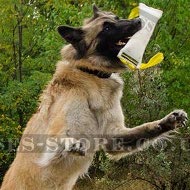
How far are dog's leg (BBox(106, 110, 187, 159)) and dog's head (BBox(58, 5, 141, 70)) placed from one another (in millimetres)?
941

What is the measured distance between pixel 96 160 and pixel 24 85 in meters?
2.92

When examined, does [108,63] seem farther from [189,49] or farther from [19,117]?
[19,117]

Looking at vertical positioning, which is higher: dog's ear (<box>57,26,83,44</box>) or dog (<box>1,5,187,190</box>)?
dog's ear (<box>57,26,83,44</box>)

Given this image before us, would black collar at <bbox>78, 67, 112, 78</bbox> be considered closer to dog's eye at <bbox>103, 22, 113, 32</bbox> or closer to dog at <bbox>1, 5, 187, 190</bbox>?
dog at <bbox>1, 5, 187, 190</bbox>

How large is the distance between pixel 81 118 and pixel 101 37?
111cm

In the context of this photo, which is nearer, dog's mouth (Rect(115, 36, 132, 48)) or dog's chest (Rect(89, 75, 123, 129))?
dog's chest (Rect(89, 75, 123, 129))

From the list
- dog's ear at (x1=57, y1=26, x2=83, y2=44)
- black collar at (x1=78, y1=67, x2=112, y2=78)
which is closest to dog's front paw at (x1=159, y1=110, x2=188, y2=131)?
black collar at (x1=78, y1=67, x2=112, y2=78)

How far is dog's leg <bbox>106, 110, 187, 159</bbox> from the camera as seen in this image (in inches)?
269

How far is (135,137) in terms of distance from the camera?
7.10 metres

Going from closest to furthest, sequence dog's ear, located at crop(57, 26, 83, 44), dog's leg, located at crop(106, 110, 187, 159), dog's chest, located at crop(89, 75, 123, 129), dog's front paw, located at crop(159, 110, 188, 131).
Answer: dog's front paw, located at crop(159, 110, 188, 131), dog's leg, located at crop(106, 110, 187, 159), dog's chest, located at crop(89, 75, 123, 129), dog's ear, located at crop(57, 26, 83, 44)

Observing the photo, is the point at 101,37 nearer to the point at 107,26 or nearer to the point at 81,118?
the point at 107,26

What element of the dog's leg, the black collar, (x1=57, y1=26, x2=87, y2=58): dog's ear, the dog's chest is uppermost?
(x1=57, y1=26, x2=87, y2=58): dog's ear

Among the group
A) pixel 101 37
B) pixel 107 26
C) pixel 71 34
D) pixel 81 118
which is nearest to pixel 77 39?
pixel 71 34

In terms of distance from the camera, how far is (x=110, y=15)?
293 inches
